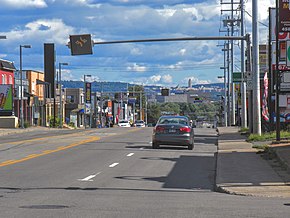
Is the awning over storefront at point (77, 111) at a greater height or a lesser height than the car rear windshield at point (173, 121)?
lesser

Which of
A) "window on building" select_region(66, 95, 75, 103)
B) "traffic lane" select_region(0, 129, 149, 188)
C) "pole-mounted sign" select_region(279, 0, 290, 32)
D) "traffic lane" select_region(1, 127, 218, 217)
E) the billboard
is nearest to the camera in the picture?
"traffic lane" select_region(1, 127, 218, 217)

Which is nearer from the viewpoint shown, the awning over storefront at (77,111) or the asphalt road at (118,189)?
the asphalt road at (118,189)

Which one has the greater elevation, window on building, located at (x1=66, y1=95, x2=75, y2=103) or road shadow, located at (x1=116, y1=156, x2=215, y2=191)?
window on building, located at (x1=66, y1=95, x2=75, y2=103)

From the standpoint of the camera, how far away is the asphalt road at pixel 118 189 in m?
10.9

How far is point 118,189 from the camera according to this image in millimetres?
14312

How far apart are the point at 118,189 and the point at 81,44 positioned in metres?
18.0

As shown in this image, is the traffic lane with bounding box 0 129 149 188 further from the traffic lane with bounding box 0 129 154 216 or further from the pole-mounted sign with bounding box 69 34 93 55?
the pole-mounted sign with bounding box 69 34 93 55

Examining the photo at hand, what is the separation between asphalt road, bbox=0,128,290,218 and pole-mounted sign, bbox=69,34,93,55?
8.55 meters

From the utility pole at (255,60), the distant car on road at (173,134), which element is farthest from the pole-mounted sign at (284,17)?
the distant car on road at (173,134)

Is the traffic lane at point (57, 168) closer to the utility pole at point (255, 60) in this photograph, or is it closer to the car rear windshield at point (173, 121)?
the car rear windshield at point (173, 121)

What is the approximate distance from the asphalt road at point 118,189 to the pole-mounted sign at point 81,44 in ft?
28.0

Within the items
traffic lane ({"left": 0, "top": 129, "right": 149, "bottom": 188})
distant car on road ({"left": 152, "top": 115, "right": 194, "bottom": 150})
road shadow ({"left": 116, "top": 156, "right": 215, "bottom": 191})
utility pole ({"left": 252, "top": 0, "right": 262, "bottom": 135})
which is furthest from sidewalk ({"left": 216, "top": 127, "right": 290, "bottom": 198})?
utility pole ({"left": 252, "top": 0, "right": 262, "bottom": 135})

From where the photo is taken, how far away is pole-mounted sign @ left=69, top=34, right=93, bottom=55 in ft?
103

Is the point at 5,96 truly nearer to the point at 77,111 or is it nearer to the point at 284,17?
the point at 77,111
